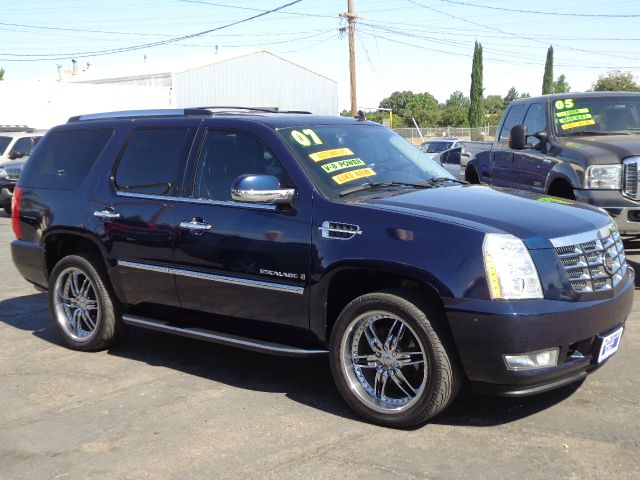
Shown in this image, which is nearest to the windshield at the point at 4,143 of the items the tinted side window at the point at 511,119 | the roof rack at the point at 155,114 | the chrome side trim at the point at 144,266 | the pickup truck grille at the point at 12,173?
the pickup truck grille at the point at 12,173

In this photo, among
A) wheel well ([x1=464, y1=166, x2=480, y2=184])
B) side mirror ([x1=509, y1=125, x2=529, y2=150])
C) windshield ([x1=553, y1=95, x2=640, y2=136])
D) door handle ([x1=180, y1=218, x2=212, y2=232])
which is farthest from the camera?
wheel well ([x1=464, y1=166, x2=480, y2=184])

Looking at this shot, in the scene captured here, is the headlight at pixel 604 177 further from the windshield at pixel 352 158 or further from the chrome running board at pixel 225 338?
the chrome running board at pixel 225 338

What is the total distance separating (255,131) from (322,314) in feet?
4.48

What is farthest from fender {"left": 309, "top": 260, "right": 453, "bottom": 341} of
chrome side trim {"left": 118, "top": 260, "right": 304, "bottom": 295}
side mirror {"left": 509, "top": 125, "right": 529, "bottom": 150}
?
side mirror {"left": 509, "top": 125, "right": 529, "bottom": 150}

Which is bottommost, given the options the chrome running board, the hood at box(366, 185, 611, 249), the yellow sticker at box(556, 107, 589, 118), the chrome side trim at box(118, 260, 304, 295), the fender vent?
the chrome running board

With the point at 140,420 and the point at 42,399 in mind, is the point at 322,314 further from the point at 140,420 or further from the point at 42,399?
the point at 42,399

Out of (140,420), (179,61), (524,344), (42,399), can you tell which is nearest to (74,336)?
(42,399)

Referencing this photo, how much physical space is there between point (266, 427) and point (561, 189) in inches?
203

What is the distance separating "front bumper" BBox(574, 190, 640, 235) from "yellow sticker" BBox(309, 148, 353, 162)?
343cm

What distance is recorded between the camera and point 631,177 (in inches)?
293

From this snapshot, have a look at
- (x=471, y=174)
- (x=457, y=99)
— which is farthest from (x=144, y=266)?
(x=457, y=99)

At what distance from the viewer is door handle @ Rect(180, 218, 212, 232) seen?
5.05 m

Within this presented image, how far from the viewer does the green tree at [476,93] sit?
6606 centimetres

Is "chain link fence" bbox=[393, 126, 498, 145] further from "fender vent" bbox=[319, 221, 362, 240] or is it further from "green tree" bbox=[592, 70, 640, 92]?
"fender vent" bbox=[319, 221, 362, 240]
